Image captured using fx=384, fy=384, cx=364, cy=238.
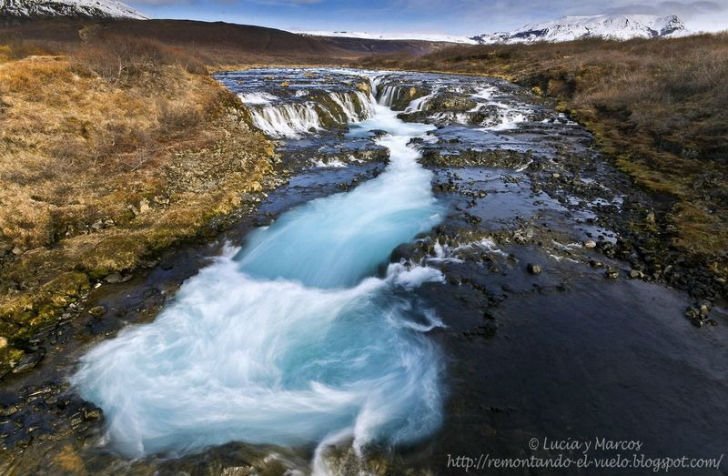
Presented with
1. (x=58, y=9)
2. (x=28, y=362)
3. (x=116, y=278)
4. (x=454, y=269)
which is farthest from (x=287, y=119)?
(x=58, y=9)

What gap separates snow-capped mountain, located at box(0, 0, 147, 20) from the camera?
4299 inches

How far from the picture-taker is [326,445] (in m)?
6.23

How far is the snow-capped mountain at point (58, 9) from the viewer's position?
358 feet

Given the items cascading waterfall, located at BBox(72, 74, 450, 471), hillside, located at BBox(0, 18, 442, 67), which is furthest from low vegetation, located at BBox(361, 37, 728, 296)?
hillside, located at BBox(0, 18, 442, 67)

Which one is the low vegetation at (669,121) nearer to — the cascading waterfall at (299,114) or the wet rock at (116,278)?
the wet rock at (116,278)

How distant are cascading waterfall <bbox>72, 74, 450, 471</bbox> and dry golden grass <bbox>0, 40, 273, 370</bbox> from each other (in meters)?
2.37

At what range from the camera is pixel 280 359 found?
8.27m

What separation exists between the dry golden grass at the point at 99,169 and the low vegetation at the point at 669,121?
1565 centimetres

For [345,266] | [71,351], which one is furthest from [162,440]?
[345,266]

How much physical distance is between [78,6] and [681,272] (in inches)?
7118

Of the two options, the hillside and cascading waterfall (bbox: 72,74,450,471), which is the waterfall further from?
the hillside

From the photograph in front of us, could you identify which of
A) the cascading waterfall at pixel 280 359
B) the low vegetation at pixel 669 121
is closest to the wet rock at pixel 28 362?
the cascading waterfall at pixel 280 359

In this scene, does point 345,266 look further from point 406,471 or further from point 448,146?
point 448,146

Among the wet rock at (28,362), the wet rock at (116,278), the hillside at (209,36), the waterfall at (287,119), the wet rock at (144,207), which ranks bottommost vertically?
the wet rock at (28,362)
